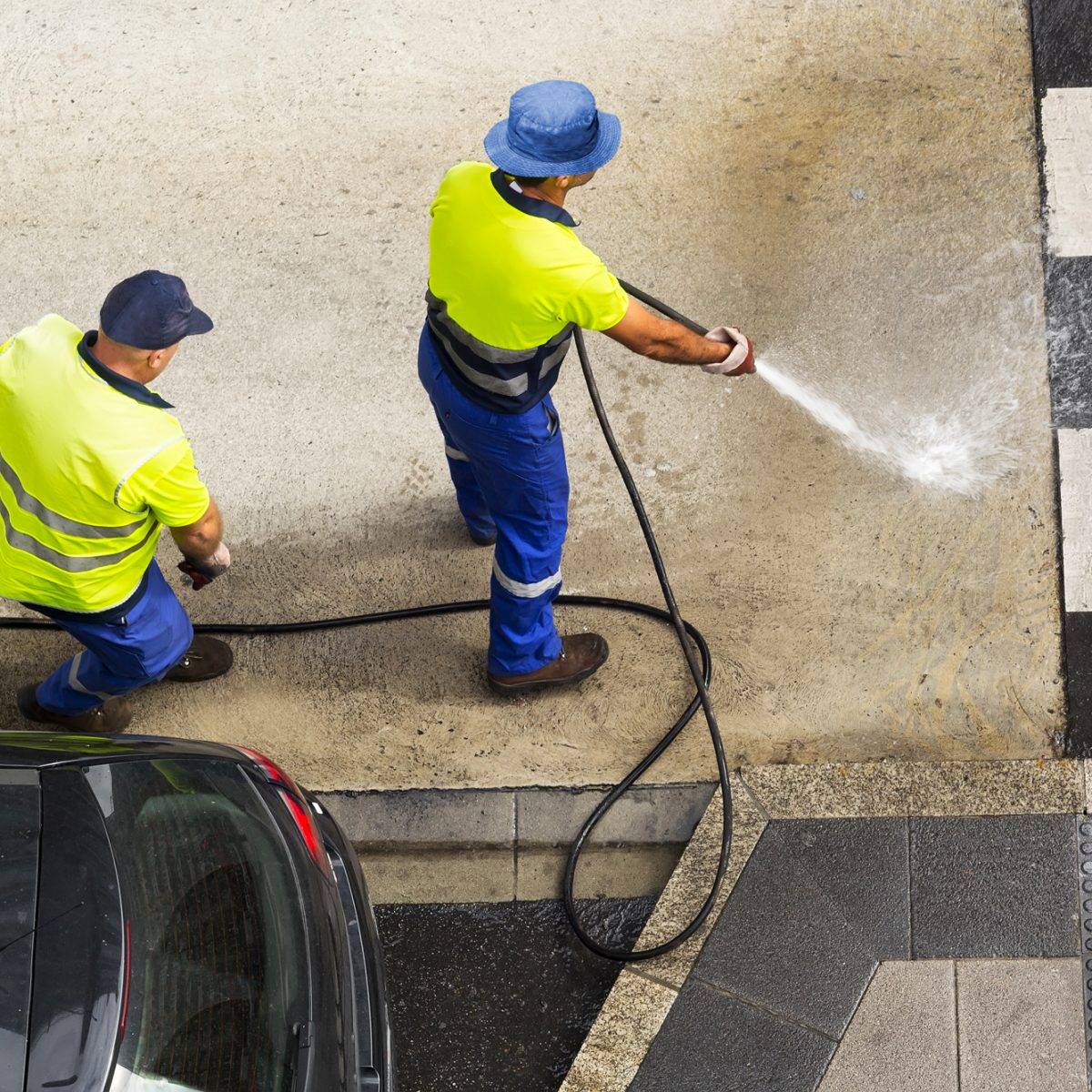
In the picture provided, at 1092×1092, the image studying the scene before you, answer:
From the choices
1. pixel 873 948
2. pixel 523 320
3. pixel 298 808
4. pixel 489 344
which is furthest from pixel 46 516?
pixel 873 948

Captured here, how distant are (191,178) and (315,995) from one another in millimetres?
3688

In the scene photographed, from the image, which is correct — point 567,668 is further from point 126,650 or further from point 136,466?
point 136,466

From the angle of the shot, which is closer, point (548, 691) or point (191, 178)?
point (548, 691)

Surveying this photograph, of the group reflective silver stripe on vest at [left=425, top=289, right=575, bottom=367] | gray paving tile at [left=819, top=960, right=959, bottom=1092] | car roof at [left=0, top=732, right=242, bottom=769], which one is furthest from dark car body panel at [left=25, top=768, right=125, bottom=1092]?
gray paving tile at [left=819, top=960, right=959, bottom=1092]

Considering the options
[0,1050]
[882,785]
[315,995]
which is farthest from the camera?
[882,785]

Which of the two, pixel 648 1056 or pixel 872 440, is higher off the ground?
pixel 872 440

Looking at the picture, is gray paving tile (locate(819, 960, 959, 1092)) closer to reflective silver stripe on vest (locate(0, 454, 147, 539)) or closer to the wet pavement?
the wet pavement

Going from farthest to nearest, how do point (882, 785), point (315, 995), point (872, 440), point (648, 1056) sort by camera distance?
point (872, 440)
point (882, 785)
point (648, 1056)
point (315, 995)

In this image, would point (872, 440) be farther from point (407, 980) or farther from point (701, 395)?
point (407, 980)

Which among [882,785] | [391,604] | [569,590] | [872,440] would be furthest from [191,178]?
[882,785]

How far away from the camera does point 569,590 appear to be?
4.37 metres

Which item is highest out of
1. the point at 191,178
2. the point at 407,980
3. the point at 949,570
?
the point at 191,178

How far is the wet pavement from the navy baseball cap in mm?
2031

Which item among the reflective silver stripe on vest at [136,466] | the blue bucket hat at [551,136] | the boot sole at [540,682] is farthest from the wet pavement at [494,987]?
the blue bucket hat at [551,136]
